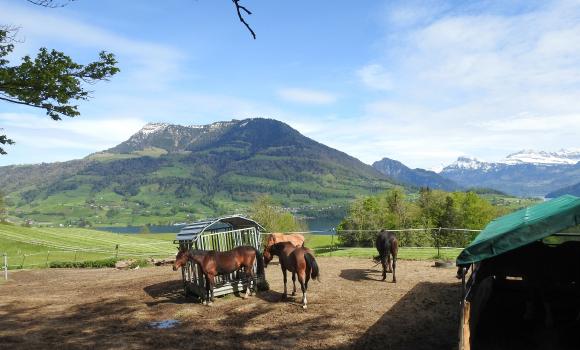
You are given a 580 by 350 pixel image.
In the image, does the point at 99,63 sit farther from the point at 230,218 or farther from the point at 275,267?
the point at 275,267

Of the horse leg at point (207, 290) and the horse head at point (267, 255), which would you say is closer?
the horse leg at point (207, 290)

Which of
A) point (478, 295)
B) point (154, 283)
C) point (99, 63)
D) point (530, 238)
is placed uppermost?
point (99, 63)

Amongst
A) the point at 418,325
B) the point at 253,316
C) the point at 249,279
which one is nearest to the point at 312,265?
the point at 253,316

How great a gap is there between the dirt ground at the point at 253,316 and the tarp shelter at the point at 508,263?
116 cm

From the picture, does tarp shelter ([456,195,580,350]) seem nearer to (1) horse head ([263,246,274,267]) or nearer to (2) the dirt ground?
(2) the dirt ground

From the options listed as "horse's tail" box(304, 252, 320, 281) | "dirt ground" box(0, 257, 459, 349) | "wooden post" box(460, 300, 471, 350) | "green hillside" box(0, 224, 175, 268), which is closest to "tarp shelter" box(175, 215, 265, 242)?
"dirt ground" box(0, 257, 459, 349)

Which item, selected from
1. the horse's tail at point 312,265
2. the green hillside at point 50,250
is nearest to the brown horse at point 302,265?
the horse's tail at point 312,265

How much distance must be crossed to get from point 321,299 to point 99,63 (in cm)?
1080

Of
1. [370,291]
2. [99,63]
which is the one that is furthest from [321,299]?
[99,63]

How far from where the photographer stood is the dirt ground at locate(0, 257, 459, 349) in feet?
36.3

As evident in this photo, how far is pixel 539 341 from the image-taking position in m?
9.15

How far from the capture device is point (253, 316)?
13531 millimetres

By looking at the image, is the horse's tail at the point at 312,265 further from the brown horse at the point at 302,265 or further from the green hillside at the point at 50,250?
the green hillside at the point at 50,250

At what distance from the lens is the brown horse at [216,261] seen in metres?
15.6
